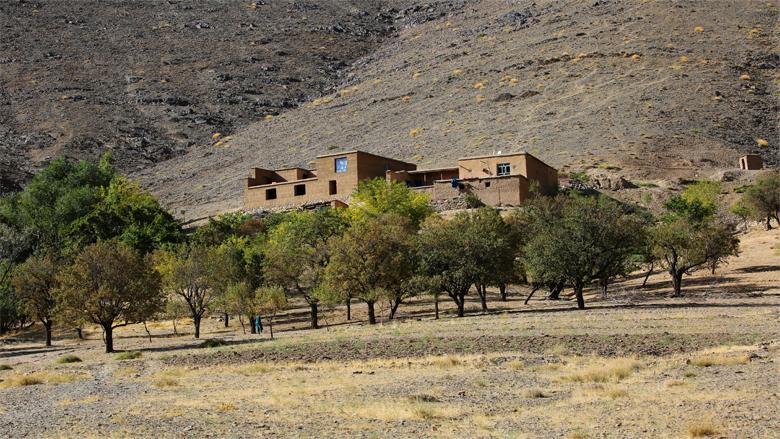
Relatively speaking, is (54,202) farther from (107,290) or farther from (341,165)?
(107,290)

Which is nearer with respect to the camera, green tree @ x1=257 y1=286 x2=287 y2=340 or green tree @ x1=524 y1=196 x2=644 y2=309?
green tree @ x1=524 y1=196 x2=644 y2=309

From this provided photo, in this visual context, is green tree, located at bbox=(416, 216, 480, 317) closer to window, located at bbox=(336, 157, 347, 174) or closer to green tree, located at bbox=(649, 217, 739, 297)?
green tree, located at bbox=(649, 217, 739, 297)

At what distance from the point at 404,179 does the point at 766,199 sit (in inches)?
1189

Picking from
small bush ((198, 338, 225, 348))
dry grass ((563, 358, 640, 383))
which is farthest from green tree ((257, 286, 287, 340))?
dry grass ((563, 358, 640, 383))

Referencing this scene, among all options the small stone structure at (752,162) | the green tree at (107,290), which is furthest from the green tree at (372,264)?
the small stone structure at (752,162)

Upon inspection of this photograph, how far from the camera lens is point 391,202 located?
47.8 meters

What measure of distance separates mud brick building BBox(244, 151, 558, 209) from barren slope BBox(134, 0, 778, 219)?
5.13 meters

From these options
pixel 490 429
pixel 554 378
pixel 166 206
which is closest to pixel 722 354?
pixel 554 378

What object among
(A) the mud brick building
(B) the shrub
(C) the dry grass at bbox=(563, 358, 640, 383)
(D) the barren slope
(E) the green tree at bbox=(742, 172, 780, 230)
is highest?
(D) the barren slope

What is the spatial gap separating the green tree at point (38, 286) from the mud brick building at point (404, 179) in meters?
27.0

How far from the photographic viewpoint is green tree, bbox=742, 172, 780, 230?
1860 inches

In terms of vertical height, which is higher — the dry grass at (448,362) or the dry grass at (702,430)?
the dry grass at (702,430)

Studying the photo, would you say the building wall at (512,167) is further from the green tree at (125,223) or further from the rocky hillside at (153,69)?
the rocky hillside at (153,69)

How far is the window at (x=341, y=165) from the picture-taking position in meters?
59.0
